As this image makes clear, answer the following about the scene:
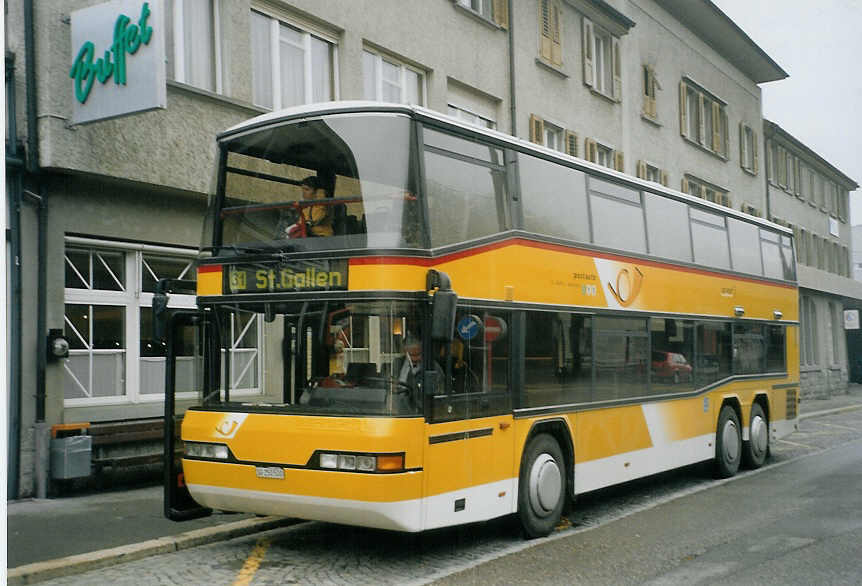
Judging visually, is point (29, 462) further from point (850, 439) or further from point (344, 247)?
point (850, 439)

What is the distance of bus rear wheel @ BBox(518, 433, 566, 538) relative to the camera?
8992 millimetres

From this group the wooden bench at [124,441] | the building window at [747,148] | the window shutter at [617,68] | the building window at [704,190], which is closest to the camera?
the wooden bench at [124,441]

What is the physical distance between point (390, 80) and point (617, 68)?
10.9 metres

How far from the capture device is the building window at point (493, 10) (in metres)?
20.4

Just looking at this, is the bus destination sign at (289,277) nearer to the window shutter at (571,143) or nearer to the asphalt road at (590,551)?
the asphalt road at (590,551)

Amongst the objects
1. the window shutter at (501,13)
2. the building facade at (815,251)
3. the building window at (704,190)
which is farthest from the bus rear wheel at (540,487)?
the building facade at (815,251)

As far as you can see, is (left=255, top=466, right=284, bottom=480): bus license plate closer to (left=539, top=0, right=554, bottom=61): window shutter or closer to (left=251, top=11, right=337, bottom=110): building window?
(left=251, top=11, right=337, bottom=110): building window

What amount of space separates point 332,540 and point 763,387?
8.63 meters

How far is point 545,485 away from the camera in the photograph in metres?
9.22

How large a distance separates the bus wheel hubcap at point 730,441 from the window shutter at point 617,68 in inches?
553

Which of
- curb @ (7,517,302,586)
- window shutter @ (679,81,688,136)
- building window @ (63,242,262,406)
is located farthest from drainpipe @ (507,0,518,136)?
curb @ (7,517,302,586)

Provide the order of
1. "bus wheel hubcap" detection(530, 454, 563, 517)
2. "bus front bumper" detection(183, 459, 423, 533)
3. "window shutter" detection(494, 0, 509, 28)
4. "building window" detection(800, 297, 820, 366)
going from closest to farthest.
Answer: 1. "bus front bumper" detection(183, 459, 423, 533)
2. "bus wheel hubcap" detection(530, 454, 563, 517)
3. "window shutter" detection(494, 0, 509, 28)
4. "building window" detection(800, 297, 820, 366)

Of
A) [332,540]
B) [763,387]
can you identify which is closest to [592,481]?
[332,540]

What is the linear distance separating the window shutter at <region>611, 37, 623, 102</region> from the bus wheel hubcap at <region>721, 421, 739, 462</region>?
14036 millimetres
